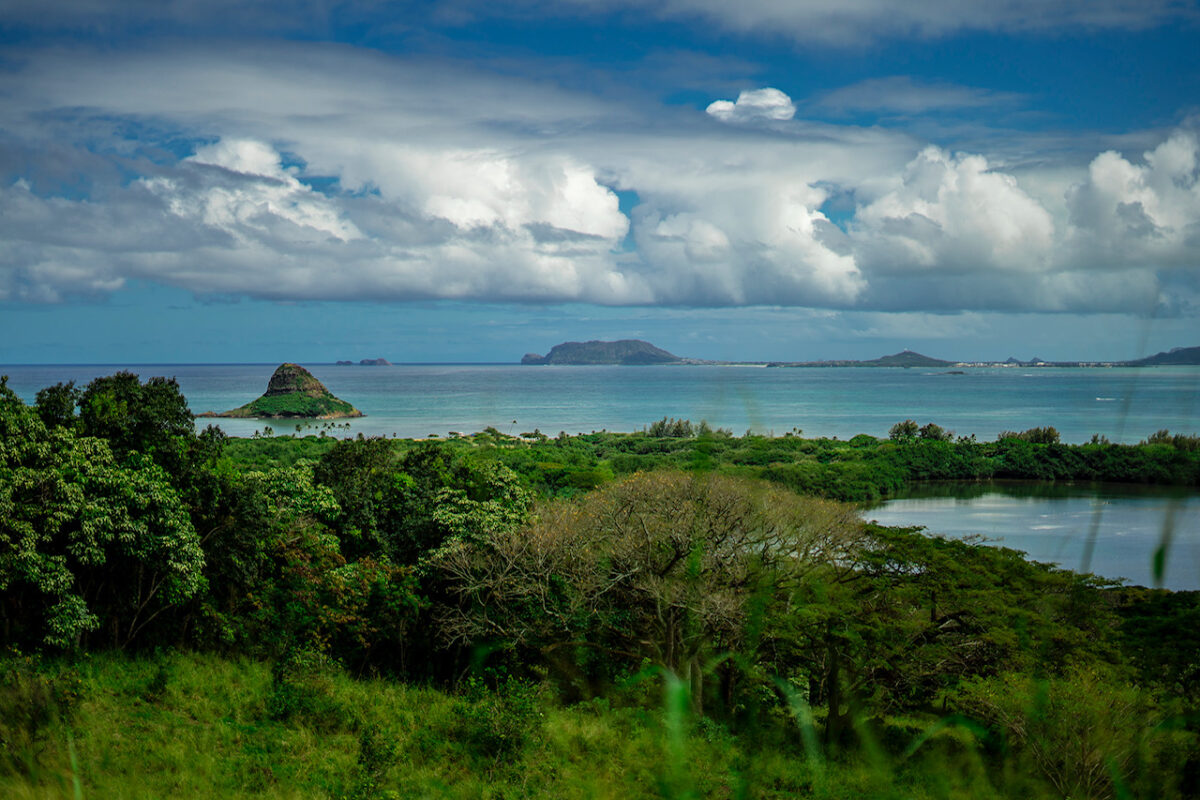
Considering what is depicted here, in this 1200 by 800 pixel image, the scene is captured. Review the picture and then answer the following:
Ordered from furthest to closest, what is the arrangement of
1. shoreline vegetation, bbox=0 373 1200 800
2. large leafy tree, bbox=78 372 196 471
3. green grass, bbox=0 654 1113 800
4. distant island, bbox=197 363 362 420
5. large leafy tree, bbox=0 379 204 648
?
distant island, bbox=197 363 362 420, large leafy tree, bbox=78 372 196 471, large leafy tree, bbox=0 379 204 648, shoreline vegetation, bbox=0 373 1200 800, green grass, bbox=0 654 1113 800

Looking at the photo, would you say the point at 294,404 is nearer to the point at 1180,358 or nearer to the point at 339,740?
the point at 339,740

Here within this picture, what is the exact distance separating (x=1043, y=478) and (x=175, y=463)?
5392 centimetres

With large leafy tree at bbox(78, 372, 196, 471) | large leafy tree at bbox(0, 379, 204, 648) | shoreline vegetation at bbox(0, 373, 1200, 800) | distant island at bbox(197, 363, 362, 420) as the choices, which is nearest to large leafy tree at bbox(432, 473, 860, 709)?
shoreline vegetation at bbox(0, 373, 1200, 800)

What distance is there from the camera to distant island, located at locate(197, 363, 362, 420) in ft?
308

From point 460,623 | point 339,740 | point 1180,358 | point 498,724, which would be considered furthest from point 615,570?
point 1180,358

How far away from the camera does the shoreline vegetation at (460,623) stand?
886 centimetres

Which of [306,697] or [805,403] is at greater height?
[805,403]

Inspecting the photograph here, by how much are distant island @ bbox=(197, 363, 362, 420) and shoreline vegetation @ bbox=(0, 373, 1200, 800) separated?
80504mm

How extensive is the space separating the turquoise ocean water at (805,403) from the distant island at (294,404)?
515 cm

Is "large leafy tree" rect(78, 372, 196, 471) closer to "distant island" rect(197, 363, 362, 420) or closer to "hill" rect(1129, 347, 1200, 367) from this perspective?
"hill" rect(1129, 347, 1200, 367)

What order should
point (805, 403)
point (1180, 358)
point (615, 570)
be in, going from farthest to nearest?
1. point (615, 570)
2. point (805, 403)
3. point (1180, 358)

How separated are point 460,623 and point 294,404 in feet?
291

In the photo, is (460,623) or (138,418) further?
(460,623)

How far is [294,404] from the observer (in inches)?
3784
